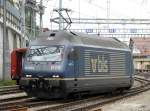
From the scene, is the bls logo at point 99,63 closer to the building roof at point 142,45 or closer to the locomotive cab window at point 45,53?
the locomotive cab window at point 45,53

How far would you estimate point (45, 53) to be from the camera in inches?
796

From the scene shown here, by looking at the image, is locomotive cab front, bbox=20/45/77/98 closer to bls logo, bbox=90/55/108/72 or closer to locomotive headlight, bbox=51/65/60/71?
locomotive headlight, bbox=51/65/60/71

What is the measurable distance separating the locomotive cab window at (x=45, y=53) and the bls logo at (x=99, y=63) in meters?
2.21

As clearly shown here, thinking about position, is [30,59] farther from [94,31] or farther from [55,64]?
[94,31]

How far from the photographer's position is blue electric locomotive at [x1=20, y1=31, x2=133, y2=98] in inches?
772

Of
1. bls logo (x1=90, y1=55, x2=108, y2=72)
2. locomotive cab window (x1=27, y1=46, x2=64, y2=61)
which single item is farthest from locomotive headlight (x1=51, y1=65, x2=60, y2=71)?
bls logo (x1=90, y1=55, x2=108, y2=72)

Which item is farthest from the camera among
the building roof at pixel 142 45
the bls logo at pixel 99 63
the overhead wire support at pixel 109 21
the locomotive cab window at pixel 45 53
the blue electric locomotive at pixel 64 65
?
the building roof at pixel 142 45

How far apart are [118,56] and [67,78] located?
Answer: 5.61 m

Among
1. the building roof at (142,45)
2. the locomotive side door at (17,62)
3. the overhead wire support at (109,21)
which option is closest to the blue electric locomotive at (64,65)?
the locomotive side door at (17,62)

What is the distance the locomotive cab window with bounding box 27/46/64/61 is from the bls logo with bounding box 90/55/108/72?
7.26 ft

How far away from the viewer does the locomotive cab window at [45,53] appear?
65.4ft

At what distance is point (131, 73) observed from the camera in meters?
26.6

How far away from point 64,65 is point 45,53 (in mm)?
1111

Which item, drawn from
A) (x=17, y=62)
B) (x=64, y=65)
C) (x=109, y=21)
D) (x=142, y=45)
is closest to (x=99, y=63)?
(x=64, y=65)
